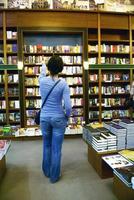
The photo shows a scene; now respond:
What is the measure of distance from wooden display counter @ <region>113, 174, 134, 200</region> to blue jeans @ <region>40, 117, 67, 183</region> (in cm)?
78

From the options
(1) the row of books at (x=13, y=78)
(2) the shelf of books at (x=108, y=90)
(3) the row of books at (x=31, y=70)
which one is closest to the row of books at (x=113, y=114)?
(2) the shelf of books at (x=108, y=90)

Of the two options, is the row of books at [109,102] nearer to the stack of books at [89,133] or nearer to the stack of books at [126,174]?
the stack of books at [89,133]

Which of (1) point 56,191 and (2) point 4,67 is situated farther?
(2) point 4,67

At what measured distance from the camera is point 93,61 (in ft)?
19.0

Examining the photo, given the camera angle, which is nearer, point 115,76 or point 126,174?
point 126,174

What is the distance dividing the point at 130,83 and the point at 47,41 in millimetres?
2341

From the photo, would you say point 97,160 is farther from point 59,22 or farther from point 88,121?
point 59,22

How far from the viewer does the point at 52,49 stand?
5660mm

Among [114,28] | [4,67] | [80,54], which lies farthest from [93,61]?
[4,67]

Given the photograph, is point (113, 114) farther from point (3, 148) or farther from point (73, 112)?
point (3, 148)

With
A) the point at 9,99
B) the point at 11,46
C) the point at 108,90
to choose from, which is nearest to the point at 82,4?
the point at 11,46

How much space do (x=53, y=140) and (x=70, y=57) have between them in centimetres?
315

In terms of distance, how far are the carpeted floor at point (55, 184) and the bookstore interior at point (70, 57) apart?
1475mm

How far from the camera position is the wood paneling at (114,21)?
571 centimetres
